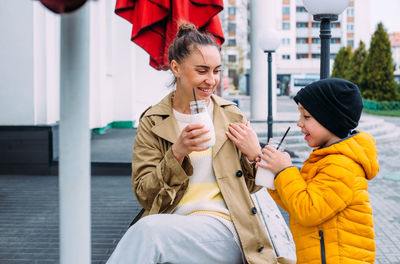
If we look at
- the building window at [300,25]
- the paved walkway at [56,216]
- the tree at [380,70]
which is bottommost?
the paved walkway at [56,216]

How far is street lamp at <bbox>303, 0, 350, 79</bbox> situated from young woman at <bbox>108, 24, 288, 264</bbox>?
5.36ft

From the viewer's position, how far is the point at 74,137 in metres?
0.70

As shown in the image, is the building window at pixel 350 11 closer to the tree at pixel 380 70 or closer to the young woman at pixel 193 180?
the tree at pixel 380 70

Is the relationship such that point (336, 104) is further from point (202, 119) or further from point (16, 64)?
point (16, 64)

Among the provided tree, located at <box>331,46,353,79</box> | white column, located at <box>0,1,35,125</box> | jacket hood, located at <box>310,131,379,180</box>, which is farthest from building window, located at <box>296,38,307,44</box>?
jacket hood, located at <box>310,131,379,180</box>

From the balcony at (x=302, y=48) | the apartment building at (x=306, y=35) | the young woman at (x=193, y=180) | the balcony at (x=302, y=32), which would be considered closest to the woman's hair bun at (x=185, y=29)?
the young woman at (x=193, y=180)

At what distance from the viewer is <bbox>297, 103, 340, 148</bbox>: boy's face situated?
189 centimetres

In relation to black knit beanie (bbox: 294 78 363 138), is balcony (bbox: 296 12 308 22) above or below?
above

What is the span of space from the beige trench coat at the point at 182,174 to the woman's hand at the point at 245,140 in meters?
0.05

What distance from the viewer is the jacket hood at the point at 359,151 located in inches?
69.4

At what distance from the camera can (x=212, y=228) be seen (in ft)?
6.11

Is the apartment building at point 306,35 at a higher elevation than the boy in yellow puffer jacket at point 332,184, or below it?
higher

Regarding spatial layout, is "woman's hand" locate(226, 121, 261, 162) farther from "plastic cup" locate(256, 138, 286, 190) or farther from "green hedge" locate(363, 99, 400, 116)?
"green hedge" locate(363, 99, 400, 116)

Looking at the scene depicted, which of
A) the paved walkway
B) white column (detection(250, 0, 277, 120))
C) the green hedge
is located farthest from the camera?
the green hedge
